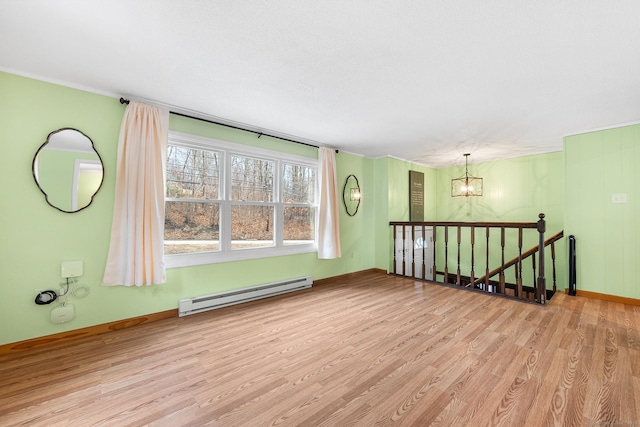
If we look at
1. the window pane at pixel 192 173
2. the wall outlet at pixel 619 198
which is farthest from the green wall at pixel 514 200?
the window pane at pixel 192 173

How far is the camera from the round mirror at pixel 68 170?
2334 mm

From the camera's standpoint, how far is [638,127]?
3244mm

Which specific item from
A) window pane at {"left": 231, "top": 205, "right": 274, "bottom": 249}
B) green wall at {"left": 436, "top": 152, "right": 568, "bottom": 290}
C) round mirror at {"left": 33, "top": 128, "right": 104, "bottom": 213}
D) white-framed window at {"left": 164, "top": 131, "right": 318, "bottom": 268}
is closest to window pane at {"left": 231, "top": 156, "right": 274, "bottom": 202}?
white-framed window at {"left": 164, "top": 131, "right": 318, "bottom": 268}

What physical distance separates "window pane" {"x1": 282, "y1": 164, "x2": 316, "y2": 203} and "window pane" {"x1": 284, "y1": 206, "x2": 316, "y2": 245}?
0.52 ft

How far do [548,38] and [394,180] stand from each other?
3509 mm

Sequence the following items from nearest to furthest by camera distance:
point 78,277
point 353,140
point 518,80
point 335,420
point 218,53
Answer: point 335,420 → point 218,53 → point 518,80 → point 78,277 → point 353,140

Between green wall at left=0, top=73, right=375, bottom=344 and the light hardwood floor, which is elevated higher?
green wall at left=0, top=73, right=375, bottom=344

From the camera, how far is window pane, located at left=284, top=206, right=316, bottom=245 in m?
4.07

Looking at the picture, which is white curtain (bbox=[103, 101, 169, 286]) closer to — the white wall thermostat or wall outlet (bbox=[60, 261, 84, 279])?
wall outlet (bbox=[60, 261, 84, 279])

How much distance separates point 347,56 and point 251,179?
7.24 ft

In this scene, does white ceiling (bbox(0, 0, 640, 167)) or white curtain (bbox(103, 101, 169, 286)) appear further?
white curtain (bbox(103, 101, 169, 286))

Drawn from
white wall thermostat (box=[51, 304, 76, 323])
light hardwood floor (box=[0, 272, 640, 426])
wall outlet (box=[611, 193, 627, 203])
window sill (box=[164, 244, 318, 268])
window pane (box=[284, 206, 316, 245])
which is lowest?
light hardwood floor (box=[0, 272, 640, 426])

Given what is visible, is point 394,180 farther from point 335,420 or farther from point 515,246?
point 335,420

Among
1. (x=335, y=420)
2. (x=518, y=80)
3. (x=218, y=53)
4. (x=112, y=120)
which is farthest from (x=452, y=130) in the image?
(x=112, y=120)
